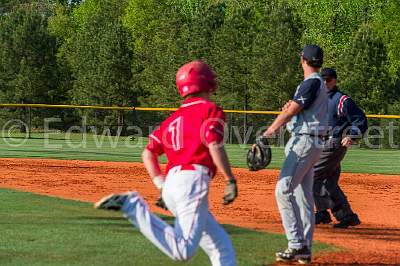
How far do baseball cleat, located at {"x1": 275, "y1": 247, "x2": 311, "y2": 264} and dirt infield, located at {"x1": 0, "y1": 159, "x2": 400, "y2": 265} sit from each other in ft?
0.61

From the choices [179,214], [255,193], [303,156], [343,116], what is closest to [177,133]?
[179,214]

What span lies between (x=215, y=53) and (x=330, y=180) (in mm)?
37712

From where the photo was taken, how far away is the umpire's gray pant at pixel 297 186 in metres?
7.02

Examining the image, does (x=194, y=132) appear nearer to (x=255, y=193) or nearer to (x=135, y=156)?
(x=255, y=193)

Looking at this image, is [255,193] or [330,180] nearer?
[330,180]

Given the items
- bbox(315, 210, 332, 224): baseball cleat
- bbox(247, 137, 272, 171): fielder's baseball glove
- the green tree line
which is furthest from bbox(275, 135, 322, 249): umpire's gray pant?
the green tree line

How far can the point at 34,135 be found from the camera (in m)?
35.7

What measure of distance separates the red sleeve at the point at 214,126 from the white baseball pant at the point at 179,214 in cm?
22

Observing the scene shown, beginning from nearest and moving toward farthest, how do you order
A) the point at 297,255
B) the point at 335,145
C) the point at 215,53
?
the point at 297,255
the point at 335,145
the point at 215,53

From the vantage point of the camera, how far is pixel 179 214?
A: 5.03 metres

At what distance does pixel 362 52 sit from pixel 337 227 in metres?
33.8

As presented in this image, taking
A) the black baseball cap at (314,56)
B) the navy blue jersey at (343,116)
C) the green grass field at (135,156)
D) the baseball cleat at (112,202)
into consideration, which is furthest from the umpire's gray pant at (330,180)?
the green grass field at (135,156)

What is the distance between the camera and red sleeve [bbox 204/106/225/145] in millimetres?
4977

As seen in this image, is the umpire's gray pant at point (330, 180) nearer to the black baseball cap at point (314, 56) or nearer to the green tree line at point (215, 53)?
the black baseball cap at point (314, 56)
